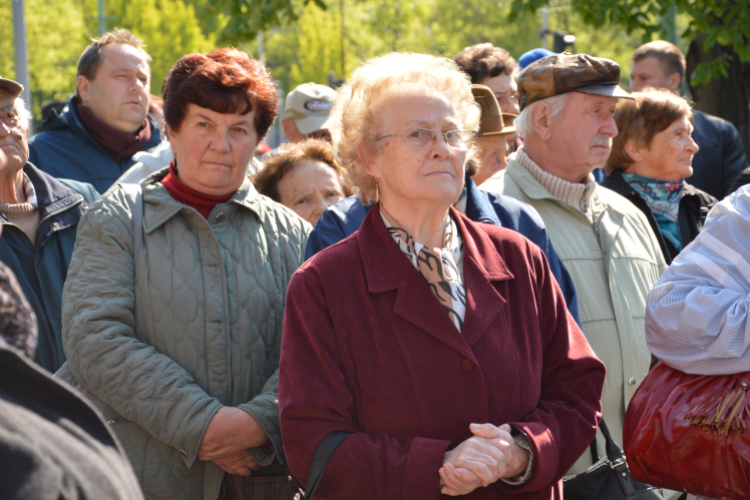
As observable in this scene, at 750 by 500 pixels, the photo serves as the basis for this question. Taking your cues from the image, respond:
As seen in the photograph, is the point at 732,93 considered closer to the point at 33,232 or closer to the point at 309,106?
the point at 309,106

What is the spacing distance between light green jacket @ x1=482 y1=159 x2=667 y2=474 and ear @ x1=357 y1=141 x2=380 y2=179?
1.04 meters

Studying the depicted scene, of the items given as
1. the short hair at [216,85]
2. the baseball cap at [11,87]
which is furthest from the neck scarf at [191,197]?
the baseball cap at [11,87]

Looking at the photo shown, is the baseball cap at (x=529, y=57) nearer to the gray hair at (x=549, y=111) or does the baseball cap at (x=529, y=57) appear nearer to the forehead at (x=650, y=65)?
the gray hair at (x=549, y=111)

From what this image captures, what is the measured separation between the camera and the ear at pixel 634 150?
4176mm

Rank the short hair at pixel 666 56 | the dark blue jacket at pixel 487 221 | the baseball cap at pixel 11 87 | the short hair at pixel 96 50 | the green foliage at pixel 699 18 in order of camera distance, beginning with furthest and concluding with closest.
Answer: the green foliage at pixel 699 18
the short hair at pixel 666 56
the short hair at pixel 96 50
the baseball cap at pixel 11 87
the dark blue jacket at pixel 487 221

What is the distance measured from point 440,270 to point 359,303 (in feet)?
0.96

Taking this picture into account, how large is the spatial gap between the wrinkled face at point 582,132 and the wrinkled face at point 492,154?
957 mm

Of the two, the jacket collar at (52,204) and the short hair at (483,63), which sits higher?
the short hair at (483,63)

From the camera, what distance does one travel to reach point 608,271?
3.27m

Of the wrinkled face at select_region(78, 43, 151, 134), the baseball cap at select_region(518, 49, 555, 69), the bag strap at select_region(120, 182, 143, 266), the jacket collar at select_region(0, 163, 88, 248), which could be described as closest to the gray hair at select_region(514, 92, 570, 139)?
the baseball cap at select_region(518, 49, 555, 69)

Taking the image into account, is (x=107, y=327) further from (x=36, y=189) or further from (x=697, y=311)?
(x=697, y=311)

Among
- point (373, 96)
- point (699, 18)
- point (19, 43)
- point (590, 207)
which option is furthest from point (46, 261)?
point (19, 43)

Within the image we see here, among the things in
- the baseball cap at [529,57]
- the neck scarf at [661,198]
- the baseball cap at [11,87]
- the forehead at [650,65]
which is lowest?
the neck scarf at [661,198]

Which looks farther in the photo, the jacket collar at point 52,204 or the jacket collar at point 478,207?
the jacket collar at point 52,204
